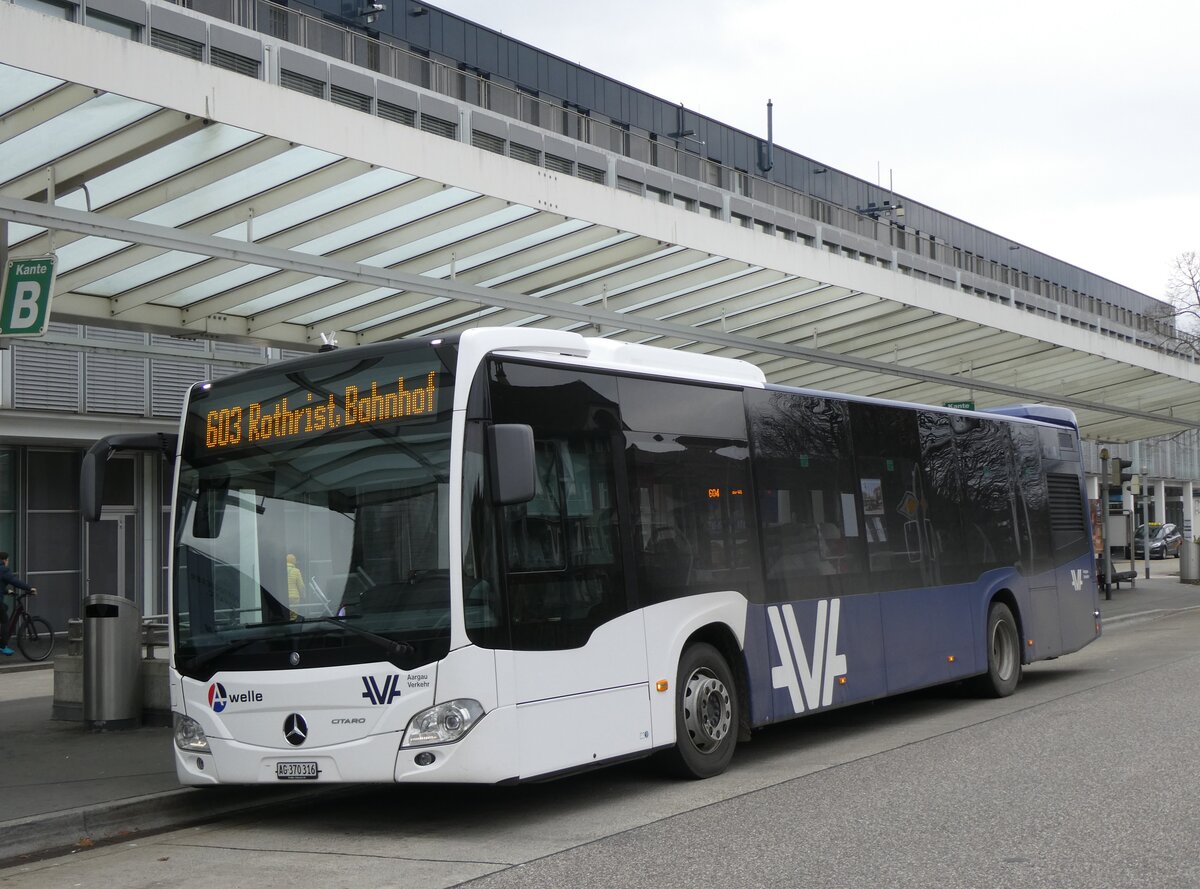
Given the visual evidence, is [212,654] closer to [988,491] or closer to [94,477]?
[94,477]

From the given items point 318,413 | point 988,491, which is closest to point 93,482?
point 318,413

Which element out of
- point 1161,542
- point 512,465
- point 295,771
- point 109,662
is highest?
point 512,465

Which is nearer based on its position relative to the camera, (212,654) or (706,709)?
(212,654)

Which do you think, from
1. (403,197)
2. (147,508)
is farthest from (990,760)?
(147,508)

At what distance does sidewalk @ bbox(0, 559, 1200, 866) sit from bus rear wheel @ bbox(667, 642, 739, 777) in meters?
2.48

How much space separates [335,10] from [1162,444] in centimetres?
5280

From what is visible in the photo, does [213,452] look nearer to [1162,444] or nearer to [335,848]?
[335,848]

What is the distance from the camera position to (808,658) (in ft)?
34.6

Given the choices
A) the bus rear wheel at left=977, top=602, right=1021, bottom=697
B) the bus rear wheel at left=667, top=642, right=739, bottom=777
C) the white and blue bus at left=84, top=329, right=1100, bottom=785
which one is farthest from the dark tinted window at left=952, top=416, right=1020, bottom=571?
the bus rear wheel at left=667, top=642, right=739, bottom=777

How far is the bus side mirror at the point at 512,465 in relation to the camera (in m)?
7.66

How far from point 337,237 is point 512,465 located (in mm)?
7759

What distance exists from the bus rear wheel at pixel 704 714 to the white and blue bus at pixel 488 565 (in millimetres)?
21

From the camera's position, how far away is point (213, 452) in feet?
28.7

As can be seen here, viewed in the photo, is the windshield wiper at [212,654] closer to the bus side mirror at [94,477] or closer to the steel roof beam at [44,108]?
the bus side mirror at [94,477]
